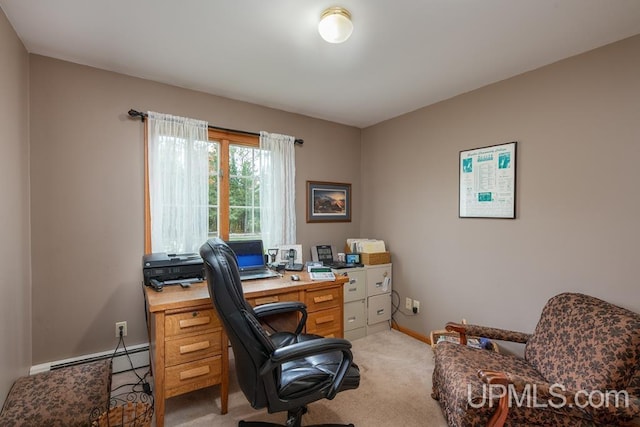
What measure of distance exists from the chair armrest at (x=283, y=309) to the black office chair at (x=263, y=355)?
43 centimetres

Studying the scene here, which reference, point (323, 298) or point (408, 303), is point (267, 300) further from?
point (408, 303)

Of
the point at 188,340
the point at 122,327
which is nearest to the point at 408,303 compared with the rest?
the point at 188,340

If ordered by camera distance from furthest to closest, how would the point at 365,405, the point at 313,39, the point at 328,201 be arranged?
the point at 328,201, the point at 365,405, the point at 313,39

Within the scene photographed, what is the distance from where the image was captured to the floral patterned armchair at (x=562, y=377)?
1390 mm

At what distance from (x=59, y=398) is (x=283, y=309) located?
1.28 m

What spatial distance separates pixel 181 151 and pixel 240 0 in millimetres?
1415

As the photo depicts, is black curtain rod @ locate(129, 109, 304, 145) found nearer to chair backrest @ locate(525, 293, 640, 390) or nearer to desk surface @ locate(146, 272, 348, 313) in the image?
desk surface @ locate(146, 272, 348, 313)

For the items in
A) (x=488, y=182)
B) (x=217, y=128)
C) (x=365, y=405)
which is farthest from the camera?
(x=217, y=128)

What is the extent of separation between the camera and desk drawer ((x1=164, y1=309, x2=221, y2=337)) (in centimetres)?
174

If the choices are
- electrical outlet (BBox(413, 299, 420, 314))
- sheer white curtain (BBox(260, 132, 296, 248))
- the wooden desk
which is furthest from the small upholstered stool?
electrical outlet (BBox(413, 299, 420, 314))

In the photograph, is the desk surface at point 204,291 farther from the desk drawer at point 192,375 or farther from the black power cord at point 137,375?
the black power cord at point 137,375

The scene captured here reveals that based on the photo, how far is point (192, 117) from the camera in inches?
106

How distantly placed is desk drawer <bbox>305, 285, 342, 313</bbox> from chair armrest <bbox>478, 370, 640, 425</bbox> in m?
1.18

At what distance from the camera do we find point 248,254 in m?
2.62
